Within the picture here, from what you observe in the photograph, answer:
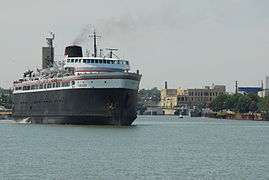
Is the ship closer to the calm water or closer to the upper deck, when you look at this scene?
the upper deck

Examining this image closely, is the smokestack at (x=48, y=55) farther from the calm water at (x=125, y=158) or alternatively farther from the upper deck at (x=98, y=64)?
the calm water at (x=125, y=158)

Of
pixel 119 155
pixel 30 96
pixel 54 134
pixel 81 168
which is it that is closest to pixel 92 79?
pixel 54 134

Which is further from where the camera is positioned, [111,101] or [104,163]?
[111,101]

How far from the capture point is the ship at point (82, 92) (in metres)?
101

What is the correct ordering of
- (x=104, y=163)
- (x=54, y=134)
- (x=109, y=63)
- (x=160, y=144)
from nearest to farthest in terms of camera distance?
1. (x=104, y=163)
2. (x=160, y=144)
3. (x=54, y=134)
4. (x=109, y=63)

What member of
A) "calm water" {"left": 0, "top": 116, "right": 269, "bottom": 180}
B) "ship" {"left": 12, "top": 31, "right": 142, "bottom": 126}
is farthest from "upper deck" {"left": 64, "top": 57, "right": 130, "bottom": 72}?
"calm water" {"left": 0, "top": 116, "right": 269, "bottom": 180}

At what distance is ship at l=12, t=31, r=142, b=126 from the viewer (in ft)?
331

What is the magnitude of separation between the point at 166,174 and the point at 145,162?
6.42 meters

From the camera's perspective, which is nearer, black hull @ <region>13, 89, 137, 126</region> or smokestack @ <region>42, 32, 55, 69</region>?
black hull @ <region>13, 89, 137, 126</region>

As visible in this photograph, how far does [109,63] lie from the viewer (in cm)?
11088

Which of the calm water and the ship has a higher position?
the ship

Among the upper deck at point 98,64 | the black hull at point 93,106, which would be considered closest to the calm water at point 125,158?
the black hull at point 93,106

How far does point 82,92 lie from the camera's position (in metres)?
103

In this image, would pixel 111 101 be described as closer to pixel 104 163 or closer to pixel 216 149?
pixel 216 149
